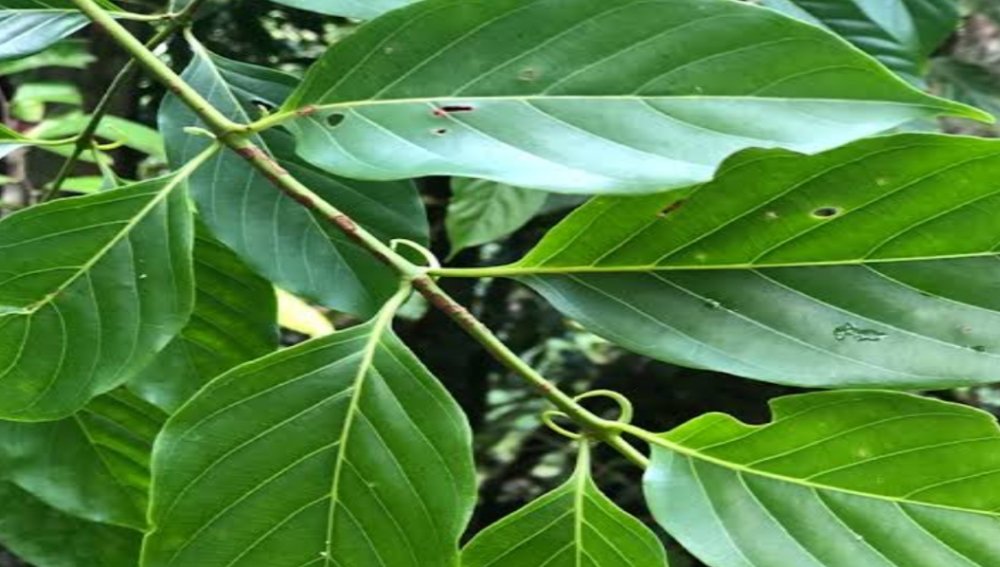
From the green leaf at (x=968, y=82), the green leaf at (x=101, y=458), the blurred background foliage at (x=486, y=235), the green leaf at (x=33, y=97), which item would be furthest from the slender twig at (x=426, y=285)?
the green leaf at (x=968, y=82)

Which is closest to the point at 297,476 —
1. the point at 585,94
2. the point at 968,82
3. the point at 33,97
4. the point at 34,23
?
the point at 585,94

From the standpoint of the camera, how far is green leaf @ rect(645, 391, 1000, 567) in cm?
41

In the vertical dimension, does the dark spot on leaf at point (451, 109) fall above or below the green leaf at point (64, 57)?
above

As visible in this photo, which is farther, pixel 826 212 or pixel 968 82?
pixel 968 82

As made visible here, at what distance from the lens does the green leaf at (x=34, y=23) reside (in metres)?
0.61

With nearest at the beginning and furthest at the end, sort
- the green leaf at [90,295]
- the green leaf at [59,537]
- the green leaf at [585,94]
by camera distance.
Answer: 1. the green leaf at [585,94]
2. the green leaf at [90,295]
3. the green leaf at [59,537]

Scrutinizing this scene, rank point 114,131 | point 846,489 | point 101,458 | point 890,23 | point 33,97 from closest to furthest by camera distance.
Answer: point 846,489 < point 101,458 < point 890,23 < point 114,131 < point 33,97

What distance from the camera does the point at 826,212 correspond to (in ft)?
1.41

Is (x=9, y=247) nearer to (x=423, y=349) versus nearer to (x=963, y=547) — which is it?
(x=963, y=547)

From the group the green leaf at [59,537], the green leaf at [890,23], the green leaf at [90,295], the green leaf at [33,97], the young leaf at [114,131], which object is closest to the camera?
the green leaf at [90,295]

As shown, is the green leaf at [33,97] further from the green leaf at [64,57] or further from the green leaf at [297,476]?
the green leaf at [297,476]

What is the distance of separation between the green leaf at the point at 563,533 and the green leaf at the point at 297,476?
0.03 meters

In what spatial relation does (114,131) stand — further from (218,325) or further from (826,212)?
(826,212)

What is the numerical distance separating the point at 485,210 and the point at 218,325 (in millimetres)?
422
